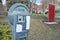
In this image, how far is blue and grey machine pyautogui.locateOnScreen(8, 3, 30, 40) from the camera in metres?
4.73

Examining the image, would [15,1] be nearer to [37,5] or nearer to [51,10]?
[37,5]

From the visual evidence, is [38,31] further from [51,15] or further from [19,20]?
[19,20]

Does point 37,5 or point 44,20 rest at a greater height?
point 37,5

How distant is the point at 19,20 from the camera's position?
4.77 meters

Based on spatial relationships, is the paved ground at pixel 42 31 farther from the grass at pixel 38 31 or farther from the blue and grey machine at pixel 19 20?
the blue and grey machine at pixel 19 20

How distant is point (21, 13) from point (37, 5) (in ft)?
15.7

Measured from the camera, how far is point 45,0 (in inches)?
380

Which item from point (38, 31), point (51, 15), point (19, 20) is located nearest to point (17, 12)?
point (19, 20)

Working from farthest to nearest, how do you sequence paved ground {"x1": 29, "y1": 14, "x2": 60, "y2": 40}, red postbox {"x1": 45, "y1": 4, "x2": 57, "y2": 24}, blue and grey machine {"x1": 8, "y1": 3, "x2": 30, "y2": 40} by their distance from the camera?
red postbox {"x1": 45, "y1": 4, "x2": 57, "y2": 24} < paved ground {"x1": 29, "y1": 14, "x2": 60, "y2": 40} < blue and grey machine {"x1": 8, "y1": 3, "x2": 30, "y2": 40}

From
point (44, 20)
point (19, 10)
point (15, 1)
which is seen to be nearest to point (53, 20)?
point (44, 20)

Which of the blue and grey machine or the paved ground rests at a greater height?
the blue and grey machine

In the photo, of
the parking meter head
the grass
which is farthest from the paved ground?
the parking meter head

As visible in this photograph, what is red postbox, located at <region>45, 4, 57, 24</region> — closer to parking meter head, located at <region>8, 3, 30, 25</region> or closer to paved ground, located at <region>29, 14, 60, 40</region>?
paved ground, located at <region>29, 14, 60, 40</region>

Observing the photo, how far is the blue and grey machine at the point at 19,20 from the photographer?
4.73 meters
